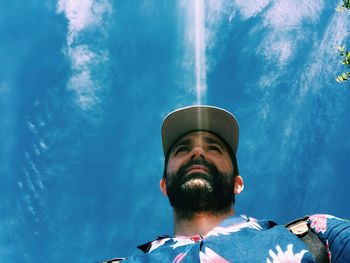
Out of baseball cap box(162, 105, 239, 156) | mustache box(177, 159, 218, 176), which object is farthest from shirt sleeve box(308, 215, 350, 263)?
baseball cap box(162, 105, 239, 156)

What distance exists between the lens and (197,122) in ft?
17.5

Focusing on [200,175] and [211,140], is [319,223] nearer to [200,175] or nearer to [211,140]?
[200,175]

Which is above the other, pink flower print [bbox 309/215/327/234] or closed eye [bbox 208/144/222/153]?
closed eye [bbox 208/144/222/153]

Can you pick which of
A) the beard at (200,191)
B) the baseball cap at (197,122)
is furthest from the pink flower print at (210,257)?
the baseball cap at (197,122)

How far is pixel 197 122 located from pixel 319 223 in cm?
262

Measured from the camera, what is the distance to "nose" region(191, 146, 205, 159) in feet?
15.7

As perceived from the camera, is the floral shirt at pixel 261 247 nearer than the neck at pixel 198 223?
Yes

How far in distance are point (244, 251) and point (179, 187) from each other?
69.6 inches

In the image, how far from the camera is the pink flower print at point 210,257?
109 inches

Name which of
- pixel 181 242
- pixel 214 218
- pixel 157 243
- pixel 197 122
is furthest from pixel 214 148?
pixel 181 242

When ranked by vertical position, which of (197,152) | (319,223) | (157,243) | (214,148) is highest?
(214,148)

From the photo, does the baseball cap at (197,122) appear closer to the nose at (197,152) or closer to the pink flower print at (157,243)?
the nose at (197,152)

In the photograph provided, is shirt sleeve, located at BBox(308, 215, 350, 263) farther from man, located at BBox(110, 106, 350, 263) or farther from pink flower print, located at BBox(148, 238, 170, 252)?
pink flower print, located at BBox(148, 238, 170, 252)

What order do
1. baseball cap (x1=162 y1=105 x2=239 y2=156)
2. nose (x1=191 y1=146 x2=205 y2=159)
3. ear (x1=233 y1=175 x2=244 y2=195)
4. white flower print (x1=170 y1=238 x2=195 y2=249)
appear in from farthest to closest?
1. baseball cap (x1=162 y1=105 x2=239 y2=156)
2. ear (x1=233 y1=175 x2=244 y2=195)
3. nose (x1=191 y1=146 x2=205 y2=159)
4. white flower print (x1=170 y1=238 x2=195 y2=249)
